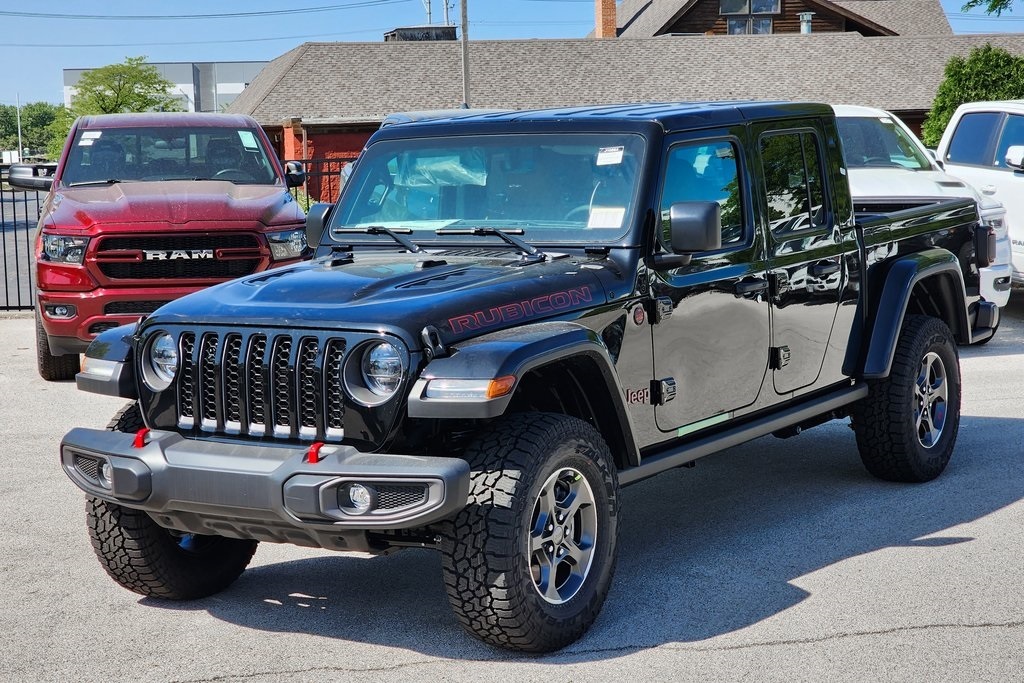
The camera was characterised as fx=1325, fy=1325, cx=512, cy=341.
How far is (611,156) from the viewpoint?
17.7 feet

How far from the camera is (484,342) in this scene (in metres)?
4.48

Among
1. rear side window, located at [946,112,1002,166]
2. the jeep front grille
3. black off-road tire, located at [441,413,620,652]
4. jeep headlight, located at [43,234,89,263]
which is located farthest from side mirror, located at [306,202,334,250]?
rear side window, located at [946,112,1002,166]

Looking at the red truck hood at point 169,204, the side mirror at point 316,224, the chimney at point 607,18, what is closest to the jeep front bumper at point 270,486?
the side mirror at point 316,224

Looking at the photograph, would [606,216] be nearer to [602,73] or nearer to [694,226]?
[694,226]

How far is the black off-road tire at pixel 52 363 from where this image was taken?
407 inches

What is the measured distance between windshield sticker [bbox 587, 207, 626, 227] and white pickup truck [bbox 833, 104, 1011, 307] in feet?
20.3

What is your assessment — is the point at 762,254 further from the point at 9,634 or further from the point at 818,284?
the point at 9,634

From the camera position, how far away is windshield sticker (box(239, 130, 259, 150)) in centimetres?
1129

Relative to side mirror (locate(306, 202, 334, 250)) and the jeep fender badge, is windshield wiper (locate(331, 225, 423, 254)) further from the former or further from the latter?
the jeep fender badge

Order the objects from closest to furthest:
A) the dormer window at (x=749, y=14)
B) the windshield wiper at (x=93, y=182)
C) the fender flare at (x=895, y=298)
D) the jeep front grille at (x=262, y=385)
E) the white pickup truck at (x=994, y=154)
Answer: the jeep front grille at (x=262, y=385) < the fender flare at (x=895, y=298) < the windshield wiper at (x=93, y=182) < the white pickup truck at (x=994, y=154) < the dormer window at (x=749, y=14)

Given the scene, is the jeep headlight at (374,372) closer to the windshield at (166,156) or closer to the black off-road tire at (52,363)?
the black off-road tire at (52,363)

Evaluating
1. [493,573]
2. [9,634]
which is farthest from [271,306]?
[9,634]

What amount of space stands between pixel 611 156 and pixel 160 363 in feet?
6.45

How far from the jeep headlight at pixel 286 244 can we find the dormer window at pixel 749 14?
1682 inches
